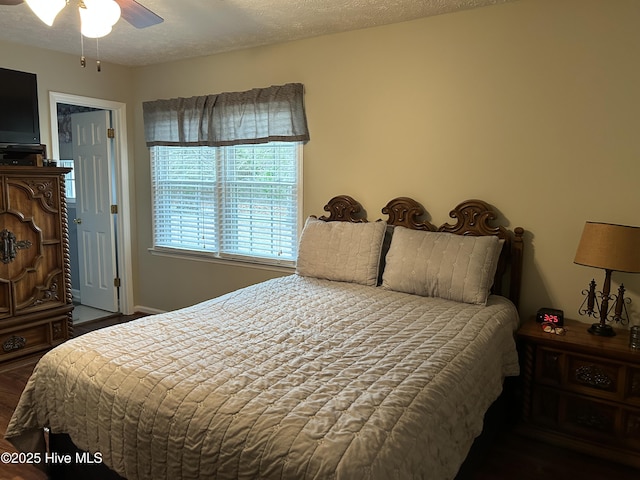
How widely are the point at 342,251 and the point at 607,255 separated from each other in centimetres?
155

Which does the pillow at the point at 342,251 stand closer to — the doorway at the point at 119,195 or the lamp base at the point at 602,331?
the lamp base at the point at 602,331

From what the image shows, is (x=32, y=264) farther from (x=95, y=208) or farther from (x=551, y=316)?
(x=551, y=316)

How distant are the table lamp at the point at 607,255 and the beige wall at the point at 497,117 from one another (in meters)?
0.17

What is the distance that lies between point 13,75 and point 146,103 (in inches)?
44.0

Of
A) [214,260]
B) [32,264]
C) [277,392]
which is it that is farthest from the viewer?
[214,260]

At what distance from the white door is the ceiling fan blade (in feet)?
8.22

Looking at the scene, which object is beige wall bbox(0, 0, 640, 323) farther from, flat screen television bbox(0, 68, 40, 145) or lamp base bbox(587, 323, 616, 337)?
flat screen television bbox(0, 68, 40, 145)

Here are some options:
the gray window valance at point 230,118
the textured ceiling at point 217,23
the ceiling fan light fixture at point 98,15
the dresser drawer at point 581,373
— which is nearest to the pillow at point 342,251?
the gray window valance at point 230,118

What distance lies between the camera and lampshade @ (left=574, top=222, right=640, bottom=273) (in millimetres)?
2420

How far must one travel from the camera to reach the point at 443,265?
2.87 meters

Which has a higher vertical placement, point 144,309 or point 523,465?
point 144,309

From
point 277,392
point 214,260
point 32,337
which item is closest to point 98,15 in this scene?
point 277,392

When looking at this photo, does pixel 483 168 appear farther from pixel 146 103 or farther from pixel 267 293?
pixel 146 103

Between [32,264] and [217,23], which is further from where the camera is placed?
[32,264]
